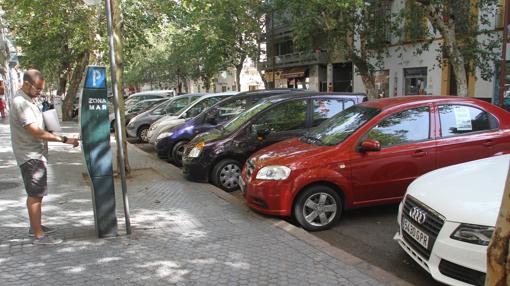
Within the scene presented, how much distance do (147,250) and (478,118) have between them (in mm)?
4560

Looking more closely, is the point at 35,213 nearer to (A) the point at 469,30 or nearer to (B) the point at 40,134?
(B) the point at 40,134

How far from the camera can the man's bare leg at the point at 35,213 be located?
456 centimetres

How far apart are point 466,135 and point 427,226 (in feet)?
8.62

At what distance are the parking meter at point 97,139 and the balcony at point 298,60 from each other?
29174 mm

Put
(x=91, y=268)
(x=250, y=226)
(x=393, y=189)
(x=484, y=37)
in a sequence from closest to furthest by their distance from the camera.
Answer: (x=91, y=268) → (x=250, y=226) → (x=393, y=189) → (x=484, y=37)

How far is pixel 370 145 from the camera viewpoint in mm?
5453

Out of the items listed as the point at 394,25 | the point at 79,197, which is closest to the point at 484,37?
the point at 394,25

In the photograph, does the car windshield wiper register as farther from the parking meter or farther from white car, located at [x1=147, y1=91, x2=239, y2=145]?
white car, located at [x1=147, y1=91, x2=239, y2=145]

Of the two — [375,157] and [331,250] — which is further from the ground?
[375,157]

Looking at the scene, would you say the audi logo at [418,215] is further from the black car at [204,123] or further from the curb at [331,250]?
the black car at [204,123]

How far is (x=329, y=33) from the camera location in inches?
860

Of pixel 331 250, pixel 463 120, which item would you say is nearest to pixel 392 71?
pixel 463 120

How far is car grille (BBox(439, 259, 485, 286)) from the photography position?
11.0 feet

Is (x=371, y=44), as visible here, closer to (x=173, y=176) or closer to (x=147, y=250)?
(x=173, y=176)
